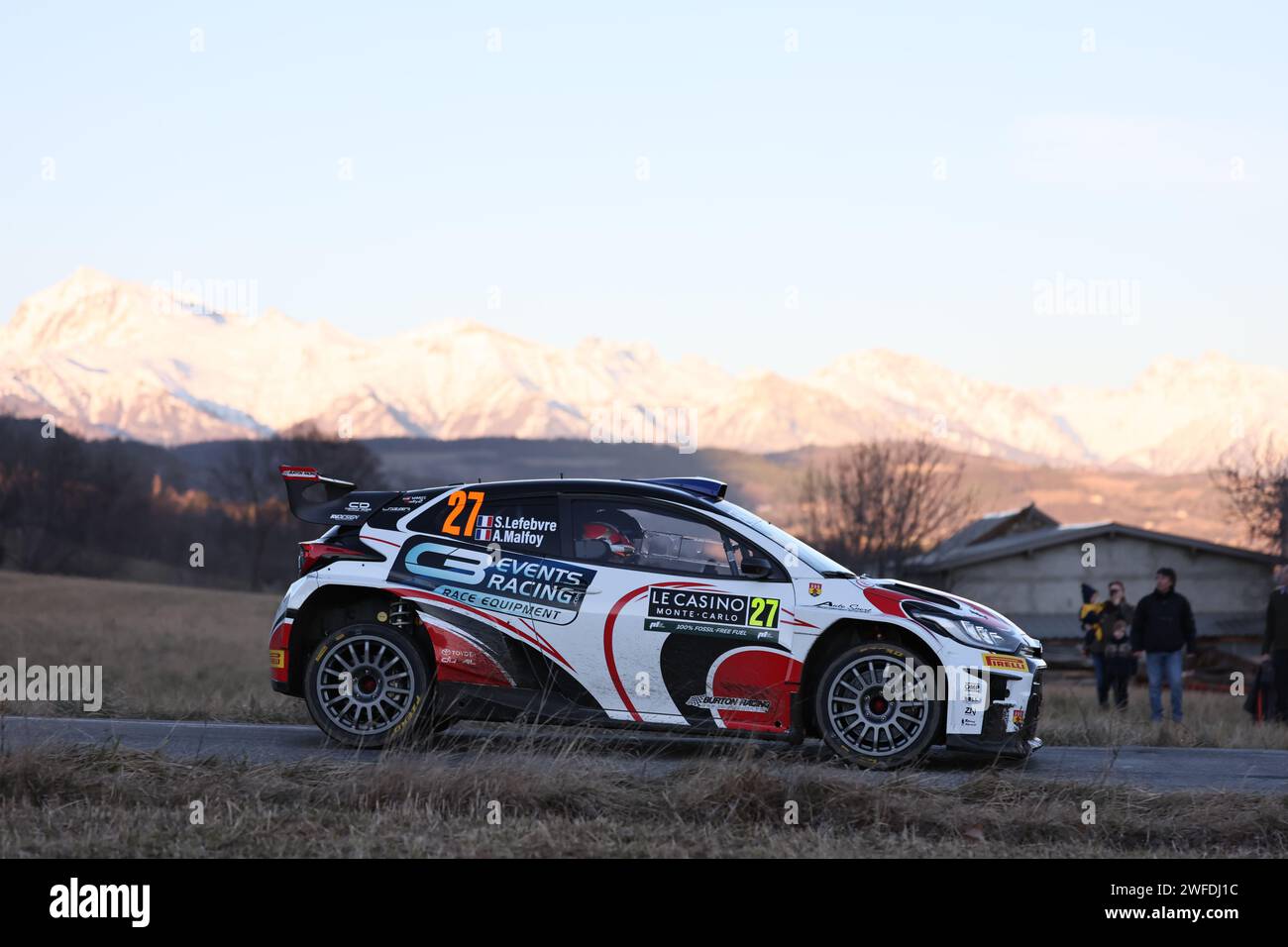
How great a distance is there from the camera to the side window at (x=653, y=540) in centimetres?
946

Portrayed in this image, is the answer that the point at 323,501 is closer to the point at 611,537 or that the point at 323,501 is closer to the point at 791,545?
the point at 611,537

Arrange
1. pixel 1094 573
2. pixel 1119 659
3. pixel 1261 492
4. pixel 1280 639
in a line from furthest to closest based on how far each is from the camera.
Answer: pixel 1261 492, pixel 1094 573, pixel 1119 659, pixel 1280 639

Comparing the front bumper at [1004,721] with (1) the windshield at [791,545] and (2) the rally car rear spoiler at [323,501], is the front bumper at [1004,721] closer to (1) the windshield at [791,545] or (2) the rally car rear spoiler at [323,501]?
(1) the windshield at [791,545]

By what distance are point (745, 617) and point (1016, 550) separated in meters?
49.1

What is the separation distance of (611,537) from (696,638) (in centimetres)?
86

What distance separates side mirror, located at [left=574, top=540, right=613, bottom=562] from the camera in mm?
9562

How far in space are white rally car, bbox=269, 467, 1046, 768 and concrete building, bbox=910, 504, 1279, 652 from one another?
4686 cm

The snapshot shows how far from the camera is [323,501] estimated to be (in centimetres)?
1023

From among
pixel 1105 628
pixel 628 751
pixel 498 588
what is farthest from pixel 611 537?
pixel 1105 628

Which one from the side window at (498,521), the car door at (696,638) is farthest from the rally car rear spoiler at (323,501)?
the car door at (696,638)

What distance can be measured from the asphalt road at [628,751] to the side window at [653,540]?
3.53ft
